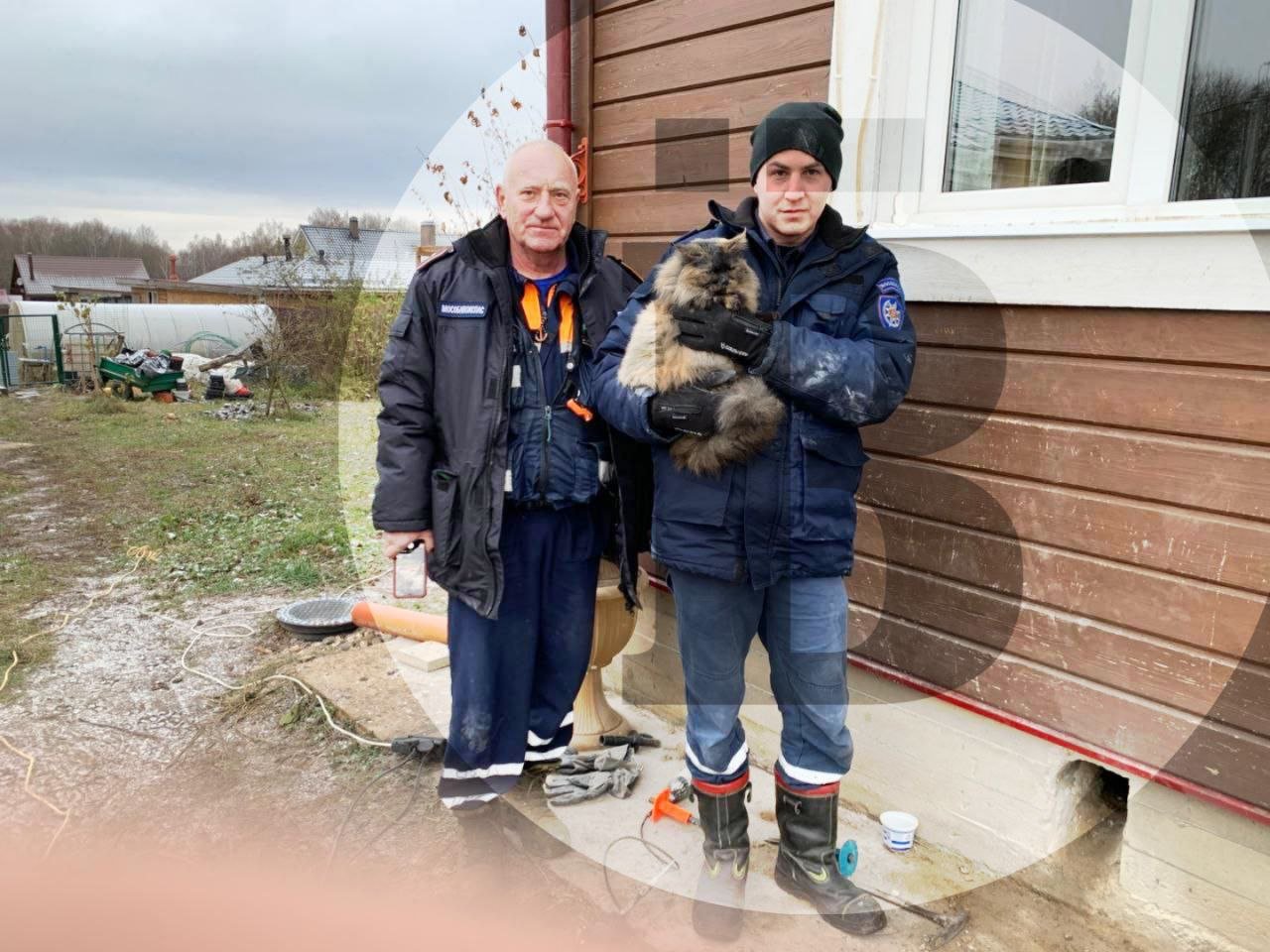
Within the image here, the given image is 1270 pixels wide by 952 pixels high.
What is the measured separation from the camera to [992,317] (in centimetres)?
237

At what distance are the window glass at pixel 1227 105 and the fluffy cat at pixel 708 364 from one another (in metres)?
1.10

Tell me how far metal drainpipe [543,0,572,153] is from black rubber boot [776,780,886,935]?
264 cm

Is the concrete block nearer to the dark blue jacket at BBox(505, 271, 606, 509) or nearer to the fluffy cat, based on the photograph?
the dark blue jacket at BBox(505, 271, 606, 509)

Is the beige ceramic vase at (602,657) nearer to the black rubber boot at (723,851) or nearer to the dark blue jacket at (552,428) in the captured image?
the dark blue jacket at (552,428)

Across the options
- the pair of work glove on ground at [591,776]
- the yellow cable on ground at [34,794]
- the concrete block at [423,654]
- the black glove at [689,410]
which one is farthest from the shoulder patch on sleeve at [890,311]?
the yellow cable on ground at [34,794]

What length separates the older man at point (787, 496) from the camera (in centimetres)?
202

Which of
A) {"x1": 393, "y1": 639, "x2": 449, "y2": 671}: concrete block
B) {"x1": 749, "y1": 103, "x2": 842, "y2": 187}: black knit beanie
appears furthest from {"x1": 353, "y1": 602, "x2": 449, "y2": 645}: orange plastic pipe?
{"x1": 749, "y1": 103, "x2": 842, "y2": 187}: black knit beanie

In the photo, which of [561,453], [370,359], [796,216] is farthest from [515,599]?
[370,359]

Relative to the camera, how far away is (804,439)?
2.06 metres

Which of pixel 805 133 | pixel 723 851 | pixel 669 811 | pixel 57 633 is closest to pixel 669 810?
pixel 669 811

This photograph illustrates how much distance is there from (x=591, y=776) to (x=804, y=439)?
154 cm

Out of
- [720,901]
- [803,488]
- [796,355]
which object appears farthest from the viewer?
[720,901]

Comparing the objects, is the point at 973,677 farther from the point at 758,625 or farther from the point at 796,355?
the point at 796,355

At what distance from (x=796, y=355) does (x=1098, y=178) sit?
1005 millimetres
